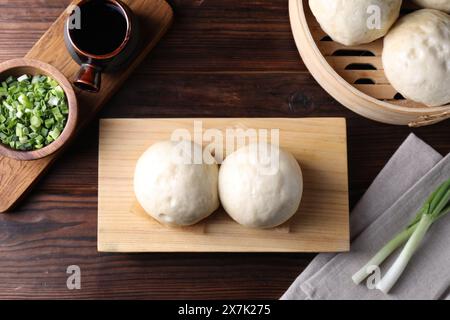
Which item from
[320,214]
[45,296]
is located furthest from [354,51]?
[45,296]

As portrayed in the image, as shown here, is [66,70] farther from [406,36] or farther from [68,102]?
[406,36]

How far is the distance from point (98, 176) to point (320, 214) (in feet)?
1.66

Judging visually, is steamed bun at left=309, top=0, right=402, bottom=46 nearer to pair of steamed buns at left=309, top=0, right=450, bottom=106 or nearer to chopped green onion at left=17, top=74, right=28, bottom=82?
pair of steamed buns at left=309, top=0, right=450, bottom=106

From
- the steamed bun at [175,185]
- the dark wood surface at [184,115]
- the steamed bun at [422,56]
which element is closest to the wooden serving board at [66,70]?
the dark wood surface at [184,115]

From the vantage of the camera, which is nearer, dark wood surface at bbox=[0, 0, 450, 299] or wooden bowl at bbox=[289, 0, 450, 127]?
wooden bowl at bbox=[289, 0, 450, 127]

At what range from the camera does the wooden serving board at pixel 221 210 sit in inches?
50.1

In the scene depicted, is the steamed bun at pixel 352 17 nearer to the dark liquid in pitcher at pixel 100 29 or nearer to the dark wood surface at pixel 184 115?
the dark wood surface at pixel 184 115

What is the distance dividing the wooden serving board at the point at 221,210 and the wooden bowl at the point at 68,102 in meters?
0.10

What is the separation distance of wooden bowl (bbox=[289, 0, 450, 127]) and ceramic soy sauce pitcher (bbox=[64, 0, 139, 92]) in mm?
371

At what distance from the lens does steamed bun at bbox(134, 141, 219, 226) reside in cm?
119

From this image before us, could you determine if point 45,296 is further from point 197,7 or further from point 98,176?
point 197,7

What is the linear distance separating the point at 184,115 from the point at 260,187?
0.93 feet

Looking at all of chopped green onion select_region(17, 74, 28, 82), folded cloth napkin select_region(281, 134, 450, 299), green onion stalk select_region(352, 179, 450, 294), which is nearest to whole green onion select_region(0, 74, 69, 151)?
chopped green onion select_region(17, 74, 28, 82)

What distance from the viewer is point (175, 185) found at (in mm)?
1194
